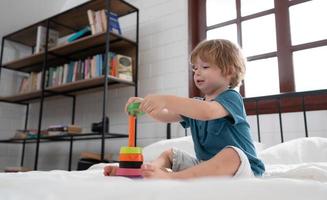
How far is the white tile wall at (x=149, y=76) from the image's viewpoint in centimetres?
240

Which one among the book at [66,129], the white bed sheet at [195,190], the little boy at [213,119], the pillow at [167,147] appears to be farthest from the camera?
the book at [66,129]

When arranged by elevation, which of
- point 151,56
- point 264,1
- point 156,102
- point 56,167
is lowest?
point 56,167

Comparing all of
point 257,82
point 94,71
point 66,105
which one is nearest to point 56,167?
point 66,105

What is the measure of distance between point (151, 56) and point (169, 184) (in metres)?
2.31

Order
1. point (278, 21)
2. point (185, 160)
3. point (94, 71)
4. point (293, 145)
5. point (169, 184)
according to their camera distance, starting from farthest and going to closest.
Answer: point (94, 71), point (278, 21), point (293, 145), point (185, 160), point (169, 184)

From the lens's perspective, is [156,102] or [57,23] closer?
[156,102]

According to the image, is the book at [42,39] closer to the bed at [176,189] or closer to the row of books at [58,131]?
the row of books at [58,131]

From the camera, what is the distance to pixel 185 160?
41.3 inches

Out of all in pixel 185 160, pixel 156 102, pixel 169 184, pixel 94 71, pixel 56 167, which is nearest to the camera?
pixel 169 184

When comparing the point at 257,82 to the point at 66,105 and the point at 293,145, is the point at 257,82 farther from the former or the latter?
the point at 66,105

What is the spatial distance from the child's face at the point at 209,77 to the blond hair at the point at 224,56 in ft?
0.05

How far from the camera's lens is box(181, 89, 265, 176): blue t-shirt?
0.98 meters

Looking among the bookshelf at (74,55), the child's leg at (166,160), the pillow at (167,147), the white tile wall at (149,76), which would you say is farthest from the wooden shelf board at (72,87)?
the child's leg at (166,160)

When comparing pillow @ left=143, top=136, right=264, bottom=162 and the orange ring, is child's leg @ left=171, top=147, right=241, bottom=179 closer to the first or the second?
the orange ring
